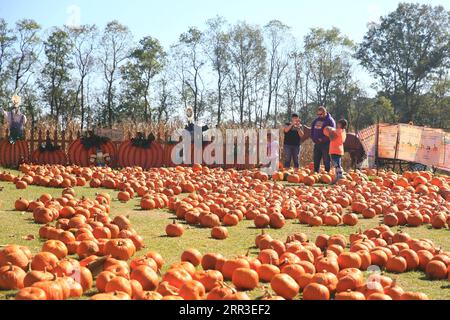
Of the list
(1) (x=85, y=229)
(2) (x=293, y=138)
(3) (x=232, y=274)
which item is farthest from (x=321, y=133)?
(3) (x=232, y=274)

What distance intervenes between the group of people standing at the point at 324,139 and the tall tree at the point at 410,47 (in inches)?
1447

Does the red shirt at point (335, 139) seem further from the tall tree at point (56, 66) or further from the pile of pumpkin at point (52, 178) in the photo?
the tall tree at point (56, 66)

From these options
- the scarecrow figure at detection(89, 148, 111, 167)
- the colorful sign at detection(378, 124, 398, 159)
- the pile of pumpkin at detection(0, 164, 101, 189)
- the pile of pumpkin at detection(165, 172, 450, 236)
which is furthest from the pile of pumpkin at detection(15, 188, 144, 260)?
the colorful sign at detection(378, 124, 398, 159)

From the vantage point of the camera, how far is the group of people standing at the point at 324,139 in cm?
1318

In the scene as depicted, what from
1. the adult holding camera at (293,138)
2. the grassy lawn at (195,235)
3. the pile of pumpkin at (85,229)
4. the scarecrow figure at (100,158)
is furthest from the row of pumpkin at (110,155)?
the pile of pumpkin at (85,229)

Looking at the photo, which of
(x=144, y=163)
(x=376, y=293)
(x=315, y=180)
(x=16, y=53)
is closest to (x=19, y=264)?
(x=376, y=293)

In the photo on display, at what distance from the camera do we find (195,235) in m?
6.85

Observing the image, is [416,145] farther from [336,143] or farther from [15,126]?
[15,126]

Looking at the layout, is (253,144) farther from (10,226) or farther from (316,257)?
(316,257)

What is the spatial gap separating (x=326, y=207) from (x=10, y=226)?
473cm

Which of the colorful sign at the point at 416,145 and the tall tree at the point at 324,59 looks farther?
the tall tree at the point at 324,59

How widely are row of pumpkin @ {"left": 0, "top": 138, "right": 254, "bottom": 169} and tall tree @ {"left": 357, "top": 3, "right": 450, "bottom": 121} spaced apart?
1418 inches

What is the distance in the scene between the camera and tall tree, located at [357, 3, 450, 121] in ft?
163

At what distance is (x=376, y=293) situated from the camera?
12.1ft
